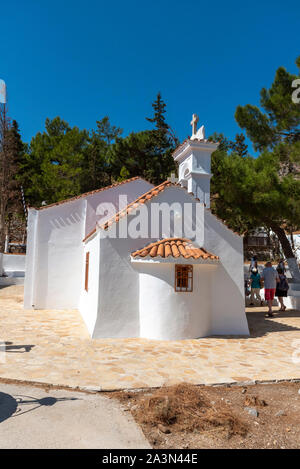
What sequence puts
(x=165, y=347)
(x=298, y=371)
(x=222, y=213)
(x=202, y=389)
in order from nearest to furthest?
1. (x=202, y=389)
2. (x=298, y=371)
3. (x=165, y=347)
4. (x=222, y=213)

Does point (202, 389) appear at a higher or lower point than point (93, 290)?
lower

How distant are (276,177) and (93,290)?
10010mm

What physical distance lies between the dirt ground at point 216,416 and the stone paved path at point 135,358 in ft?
1.84

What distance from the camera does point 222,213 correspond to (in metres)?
18.5

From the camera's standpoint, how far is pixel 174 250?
8.52 meters

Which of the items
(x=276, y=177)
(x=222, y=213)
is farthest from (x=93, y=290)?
(x=222, y=213)

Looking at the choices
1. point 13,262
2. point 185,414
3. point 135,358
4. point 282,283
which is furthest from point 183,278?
point 13,262

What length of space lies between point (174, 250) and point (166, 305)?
1522mm

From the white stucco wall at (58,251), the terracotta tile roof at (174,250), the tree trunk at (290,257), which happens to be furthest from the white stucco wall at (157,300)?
the tree trunk at (290,257)

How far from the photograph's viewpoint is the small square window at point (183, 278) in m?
8.38

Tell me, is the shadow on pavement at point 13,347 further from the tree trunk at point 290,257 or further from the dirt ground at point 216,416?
the tree trunk at point 290,257

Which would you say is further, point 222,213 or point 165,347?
point 222,213
